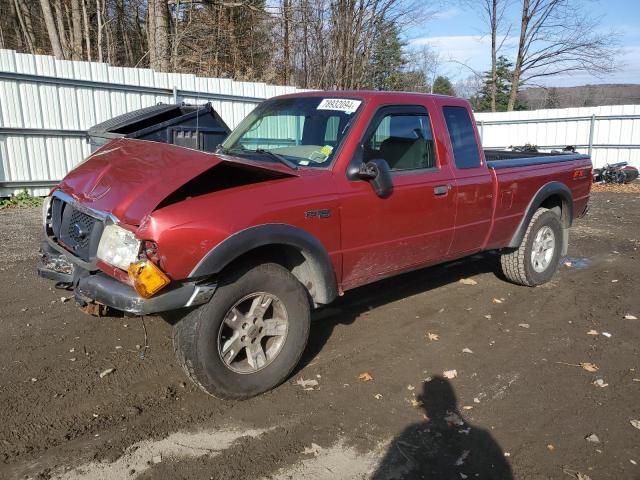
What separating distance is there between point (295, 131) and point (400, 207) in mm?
1097

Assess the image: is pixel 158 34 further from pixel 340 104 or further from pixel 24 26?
pixel 340 104

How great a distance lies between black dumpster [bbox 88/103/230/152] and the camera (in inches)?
291

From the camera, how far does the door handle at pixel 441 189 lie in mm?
4434

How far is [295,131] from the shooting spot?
4.34m

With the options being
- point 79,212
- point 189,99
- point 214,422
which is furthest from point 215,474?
point 189,99

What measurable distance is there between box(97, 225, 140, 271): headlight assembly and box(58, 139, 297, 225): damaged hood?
84mm

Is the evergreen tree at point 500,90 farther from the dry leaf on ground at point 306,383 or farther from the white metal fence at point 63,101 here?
the dry leaf on ground at point 306,383

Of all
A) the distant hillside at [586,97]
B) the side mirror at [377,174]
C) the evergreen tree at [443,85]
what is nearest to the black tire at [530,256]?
the side mirror at [377,174]

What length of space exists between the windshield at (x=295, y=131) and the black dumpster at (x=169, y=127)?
111 inches

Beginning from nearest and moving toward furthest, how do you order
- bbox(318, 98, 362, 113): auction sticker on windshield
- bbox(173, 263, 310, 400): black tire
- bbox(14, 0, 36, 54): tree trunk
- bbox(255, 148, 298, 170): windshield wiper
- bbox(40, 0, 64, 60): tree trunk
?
bbox(173, 263, 310, 400): black tire → bbox(255, 148, 298, 170): windshield wiper → bbox(318, 98, 362, 113): auction sticker on windshield → bbox(40, 0, 64, 60): tree trunk → bbox(14, 0, 36, 54): tree trunk

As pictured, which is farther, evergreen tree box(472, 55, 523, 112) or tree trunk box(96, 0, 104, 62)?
evergreen tree box(472, 55, 523, 112)

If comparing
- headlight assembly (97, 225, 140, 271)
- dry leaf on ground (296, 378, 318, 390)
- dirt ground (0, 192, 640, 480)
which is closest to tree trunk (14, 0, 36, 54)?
dirt ground (0, 192, 640, 480)

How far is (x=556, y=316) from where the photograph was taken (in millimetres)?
5129

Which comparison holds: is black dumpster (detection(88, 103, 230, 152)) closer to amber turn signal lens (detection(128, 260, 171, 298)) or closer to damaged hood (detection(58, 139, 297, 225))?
damaged hood (detection(58, 139, 297, 225))
